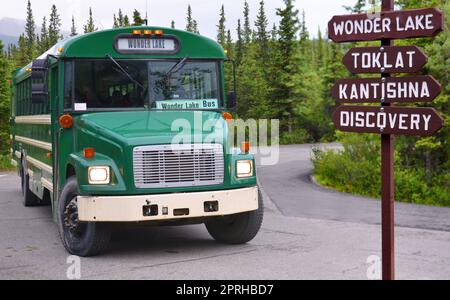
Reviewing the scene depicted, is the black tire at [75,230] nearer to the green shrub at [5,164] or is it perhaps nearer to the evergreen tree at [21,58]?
the green shrub at [5,164]

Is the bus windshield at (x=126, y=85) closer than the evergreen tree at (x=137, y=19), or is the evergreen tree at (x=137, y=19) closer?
the bus windshield at (x=126, y=85)

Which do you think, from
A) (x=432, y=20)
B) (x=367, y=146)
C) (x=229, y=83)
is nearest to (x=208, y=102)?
(x=432, y=20)

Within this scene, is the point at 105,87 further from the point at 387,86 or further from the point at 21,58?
the point at 21,58

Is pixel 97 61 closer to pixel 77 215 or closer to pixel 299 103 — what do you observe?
pixel 77 215

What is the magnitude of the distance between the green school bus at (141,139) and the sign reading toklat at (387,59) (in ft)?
7.96

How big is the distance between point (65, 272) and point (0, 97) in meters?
22.3

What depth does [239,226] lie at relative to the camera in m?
8.80

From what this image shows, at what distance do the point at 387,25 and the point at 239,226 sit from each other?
3.91 metres

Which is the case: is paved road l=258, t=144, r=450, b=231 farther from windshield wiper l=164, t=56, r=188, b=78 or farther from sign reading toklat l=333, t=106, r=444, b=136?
sign reading toklat l=333, t=106, r=444, b=136

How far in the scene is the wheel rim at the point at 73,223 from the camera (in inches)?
321

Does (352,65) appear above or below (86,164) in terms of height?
above

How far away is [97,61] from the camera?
860 cm

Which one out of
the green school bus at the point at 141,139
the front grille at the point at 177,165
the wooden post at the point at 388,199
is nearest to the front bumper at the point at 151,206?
the green school bus at the point at 141,139

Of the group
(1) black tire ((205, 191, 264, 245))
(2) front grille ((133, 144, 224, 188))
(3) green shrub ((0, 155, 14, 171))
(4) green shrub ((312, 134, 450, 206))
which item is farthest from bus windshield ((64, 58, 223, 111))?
(3) green shrub ((0, 155, 14, 171))
